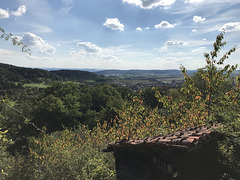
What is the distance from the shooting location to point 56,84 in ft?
109

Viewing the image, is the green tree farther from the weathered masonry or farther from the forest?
the weathered masonry

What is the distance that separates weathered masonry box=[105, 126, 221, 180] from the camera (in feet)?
13.1

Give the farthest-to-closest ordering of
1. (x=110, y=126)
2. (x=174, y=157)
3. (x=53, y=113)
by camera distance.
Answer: (x=53, y=113) < (x=110, y=126) < (x=174, y=157)

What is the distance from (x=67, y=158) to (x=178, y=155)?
32.8 ft

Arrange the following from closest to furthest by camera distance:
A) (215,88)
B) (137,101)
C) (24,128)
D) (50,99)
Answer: (215,88) → (137,101) → (24,128) → (50,99)

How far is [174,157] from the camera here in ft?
14.0

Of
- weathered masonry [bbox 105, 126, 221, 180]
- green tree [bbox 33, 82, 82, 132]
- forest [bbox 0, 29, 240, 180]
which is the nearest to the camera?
weathered masonry [bbox 105, 126, 221, 180]

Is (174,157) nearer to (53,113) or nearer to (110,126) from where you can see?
(110,126)

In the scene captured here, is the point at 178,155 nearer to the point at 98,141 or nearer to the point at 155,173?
the point at 155,173

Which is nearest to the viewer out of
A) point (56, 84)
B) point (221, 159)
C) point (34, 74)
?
point (221, 159)

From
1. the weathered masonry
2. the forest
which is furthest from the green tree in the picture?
the weathered masonry

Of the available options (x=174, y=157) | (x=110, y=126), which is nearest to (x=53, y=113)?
(x=110, y=126)

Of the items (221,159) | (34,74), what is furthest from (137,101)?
(34,74)

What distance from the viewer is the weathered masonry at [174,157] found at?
4004 mm
